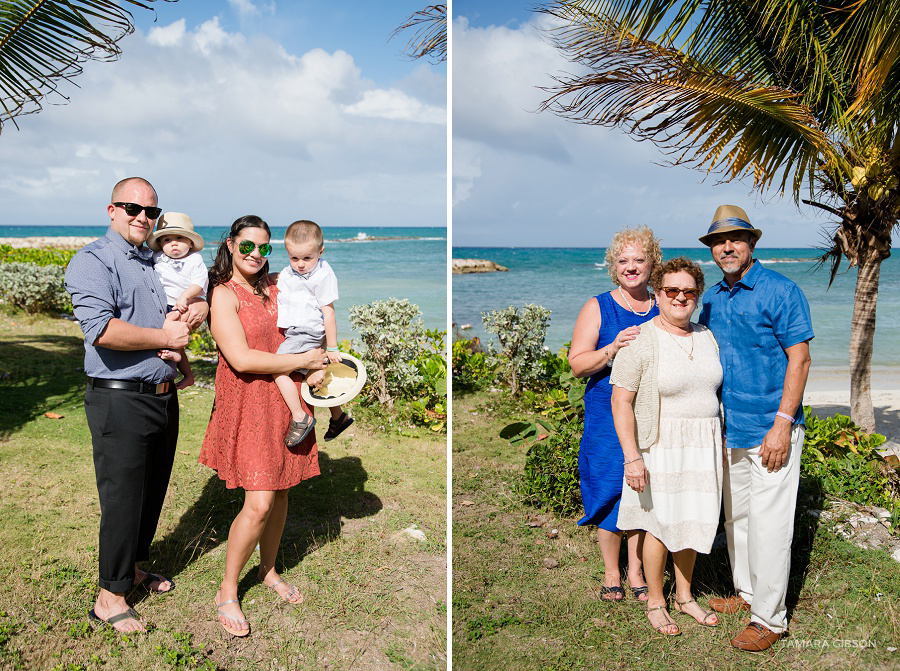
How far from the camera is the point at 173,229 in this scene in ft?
11.7

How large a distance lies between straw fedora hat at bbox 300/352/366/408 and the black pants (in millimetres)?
865

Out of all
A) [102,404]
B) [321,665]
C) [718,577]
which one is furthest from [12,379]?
[718,577]

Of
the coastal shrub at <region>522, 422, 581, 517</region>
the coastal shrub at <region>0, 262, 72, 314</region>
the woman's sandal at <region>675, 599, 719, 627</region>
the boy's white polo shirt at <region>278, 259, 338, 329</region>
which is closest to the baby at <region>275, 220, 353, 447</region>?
the boy's white polo shirt at <region>278, 259, 338, 329</region>

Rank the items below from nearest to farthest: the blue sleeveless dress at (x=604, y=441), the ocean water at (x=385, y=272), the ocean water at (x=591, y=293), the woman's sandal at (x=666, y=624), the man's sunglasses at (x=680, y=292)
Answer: the man's sunglasses at (x=680, y=292)
the woman's sandal at (x=666, y=624)
the blue sleeveless dress at (x=604, y=441)
the ocean water at (x=591, y=293)
the ocean water at (x=385, y=272)

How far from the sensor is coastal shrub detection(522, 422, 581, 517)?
5.01 metres

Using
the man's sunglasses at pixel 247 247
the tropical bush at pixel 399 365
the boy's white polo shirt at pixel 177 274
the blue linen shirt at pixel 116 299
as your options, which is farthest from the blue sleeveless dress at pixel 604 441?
the tropical bush at pixel 399 365

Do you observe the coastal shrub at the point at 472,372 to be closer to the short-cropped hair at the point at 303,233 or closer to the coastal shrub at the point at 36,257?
the short-cropped hair at the point at 303,233

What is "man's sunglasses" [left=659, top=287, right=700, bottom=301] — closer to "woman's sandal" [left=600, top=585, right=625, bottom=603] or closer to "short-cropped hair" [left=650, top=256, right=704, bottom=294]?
"short-cropped hair" [left=650, top=256, right=704, bottom=294]

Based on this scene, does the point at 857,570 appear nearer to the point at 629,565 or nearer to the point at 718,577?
the point at 718,577

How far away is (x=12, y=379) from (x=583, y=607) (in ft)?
25.5

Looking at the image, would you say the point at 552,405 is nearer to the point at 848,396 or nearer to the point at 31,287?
the point at 848,396

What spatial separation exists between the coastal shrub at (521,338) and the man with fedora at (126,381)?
4687mm

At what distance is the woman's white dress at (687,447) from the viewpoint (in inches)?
134

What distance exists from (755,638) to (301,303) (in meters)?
3.10
